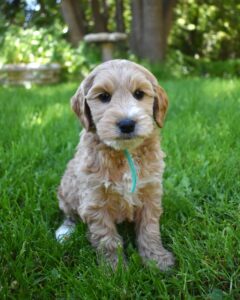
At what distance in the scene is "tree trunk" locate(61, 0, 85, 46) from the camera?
35.3ft

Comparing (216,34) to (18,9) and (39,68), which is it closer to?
(18,9)

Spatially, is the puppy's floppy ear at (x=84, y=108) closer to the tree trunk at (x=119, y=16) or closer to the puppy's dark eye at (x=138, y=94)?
the puppy's dark eye at (x=138, y=94)

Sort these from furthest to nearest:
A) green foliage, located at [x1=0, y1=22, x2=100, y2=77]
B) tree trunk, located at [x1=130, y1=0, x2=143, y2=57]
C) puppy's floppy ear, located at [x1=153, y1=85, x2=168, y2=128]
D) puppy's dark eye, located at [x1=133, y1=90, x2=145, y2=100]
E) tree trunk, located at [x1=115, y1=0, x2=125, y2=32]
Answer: tree trunk, located at [x1=115, y1=0, x2=125, y2=32] → tree trunk, located at [x1=130, y1=0, x2=143, y2=57] → green foliage, located at [x1=0, y1=22, x2=100, y2=77] → puppy's floppy ear, located at [x1=153, y1=85, x2=168, y2=128] → puppy's dark eye, located at [x1=133, y1=90, x2=145, y2=100]

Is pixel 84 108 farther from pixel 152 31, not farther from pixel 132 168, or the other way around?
pixel 152 31

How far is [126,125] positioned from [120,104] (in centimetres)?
16

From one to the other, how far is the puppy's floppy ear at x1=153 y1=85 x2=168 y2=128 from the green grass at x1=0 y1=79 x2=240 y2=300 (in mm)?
649

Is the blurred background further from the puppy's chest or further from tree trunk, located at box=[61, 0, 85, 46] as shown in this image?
the puppy's chest

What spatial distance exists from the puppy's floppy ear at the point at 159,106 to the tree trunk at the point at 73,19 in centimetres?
889

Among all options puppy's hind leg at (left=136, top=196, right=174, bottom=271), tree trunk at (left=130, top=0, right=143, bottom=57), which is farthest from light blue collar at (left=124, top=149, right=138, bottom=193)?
tree trunk at (left=130, top=0, right=143, bottom=57)

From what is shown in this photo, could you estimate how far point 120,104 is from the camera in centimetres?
230

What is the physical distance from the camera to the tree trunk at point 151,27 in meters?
9.68

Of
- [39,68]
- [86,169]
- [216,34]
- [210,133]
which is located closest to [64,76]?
[39,68]

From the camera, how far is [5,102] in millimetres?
5965

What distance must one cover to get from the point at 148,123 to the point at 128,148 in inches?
7.6
